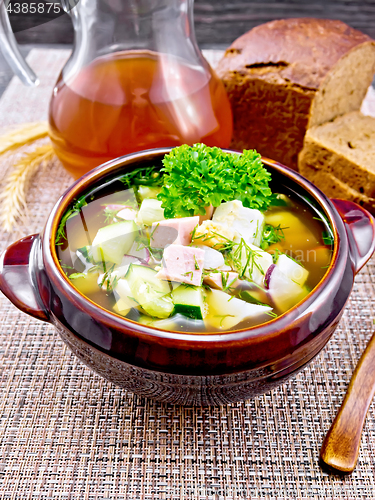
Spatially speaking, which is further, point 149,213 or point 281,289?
point 149,213

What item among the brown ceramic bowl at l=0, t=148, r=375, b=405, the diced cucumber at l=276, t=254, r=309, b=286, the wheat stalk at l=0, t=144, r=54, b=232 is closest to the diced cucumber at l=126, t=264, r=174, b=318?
the brown ceramic bowl at l=0, t=148, r=375, b=405

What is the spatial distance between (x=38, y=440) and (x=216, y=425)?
0.54 metres

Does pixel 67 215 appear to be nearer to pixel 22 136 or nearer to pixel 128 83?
pixel 128 83

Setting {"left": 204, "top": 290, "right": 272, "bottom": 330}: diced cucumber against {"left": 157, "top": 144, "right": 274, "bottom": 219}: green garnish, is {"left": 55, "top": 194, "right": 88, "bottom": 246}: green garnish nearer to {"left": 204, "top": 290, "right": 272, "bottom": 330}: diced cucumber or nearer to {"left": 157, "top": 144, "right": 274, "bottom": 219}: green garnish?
{"left": 157, "top": 144, "right": 274, "bottom": 219}: green garnish

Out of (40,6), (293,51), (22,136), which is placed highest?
(40,6)

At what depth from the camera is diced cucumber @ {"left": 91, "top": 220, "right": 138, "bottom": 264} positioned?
1469mm

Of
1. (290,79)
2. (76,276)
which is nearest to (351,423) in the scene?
(76,276)

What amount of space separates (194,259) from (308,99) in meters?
1.45

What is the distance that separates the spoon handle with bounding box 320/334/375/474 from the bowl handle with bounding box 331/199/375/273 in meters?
0.36

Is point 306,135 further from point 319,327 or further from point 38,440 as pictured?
point 38,440

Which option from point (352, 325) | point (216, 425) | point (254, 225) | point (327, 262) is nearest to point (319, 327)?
point (327, 262)

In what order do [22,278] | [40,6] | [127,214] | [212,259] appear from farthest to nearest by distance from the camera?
[40,6], [127,214], [22,278], [212,259]

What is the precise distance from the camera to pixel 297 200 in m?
1.67

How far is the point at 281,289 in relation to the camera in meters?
1.40
